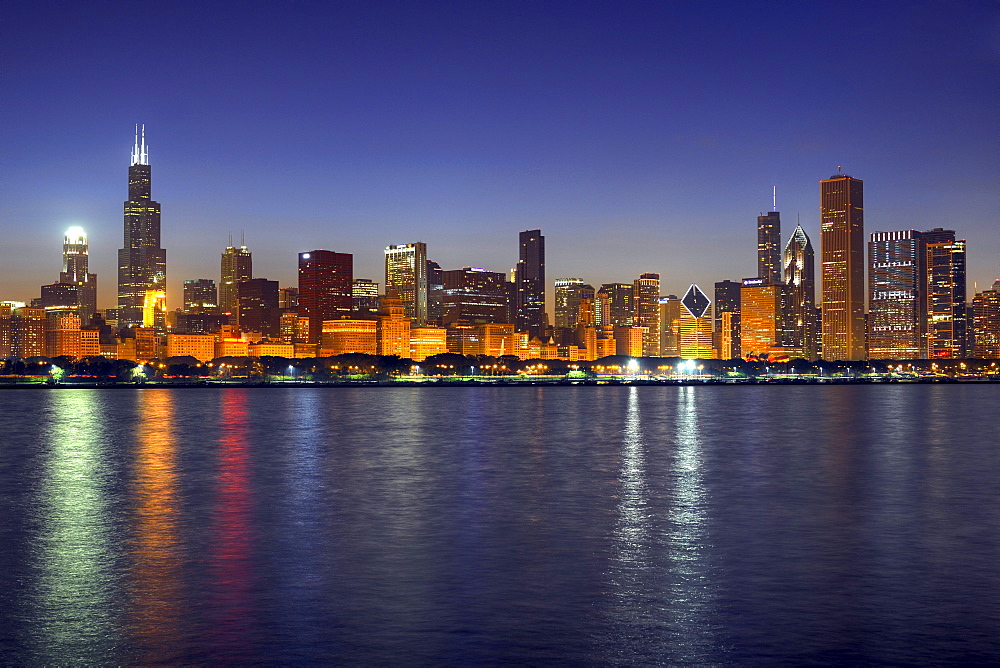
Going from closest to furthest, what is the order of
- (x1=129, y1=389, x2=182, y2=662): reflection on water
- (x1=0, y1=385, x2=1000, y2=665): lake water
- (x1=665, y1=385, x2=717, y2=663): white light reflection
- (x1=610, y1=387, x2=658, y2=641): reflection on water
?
(x1=665, y1=385, x2=717, y2=663): white light reflection
(x1=0, y1=385, x2=1000, y2=665): lake water
(x1=129, y1=389, x2=182, y2=662): reflection on water
(x1=610, y1=387, x2=658, y2=641): reflection on water

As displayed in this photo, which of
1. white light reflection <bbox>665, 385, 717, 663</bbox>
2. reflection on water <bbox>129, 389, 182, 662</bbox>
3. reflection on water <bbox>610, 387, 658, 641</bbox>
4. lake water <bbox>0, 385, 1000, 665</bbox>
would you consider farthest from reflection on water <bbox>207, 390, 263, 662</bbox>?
white light reflection <bbox>665, 385, 717, 663</bbox>

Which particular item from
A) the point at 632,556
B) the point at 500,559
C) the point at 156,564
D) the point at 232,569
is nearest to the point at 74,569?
the point at 156,564

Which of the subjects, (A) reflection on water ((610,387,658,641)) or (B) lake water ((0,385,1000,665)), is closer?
(B) lake water ((0,385,1000,665))

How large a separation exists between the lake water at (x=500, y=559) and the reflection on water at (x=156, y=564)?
0.11 metres

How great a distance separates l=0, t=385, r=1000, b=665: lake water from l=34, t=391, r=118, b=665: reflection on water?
0.10 metres

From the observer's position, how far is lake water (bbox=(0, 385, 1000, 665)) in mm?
17328

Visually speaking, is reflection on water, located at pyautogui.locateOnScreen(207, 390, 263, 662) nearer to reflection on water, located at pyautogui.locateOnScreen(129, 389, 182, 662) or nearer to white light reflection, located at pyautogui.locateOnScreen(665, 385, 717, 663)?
reflection on water, located at pyautogui.locateOnScreen(129, 389, 182, 662)

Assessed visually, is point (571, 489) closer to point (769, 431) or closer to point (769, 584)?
point (769, 584)

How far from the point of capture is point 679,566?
79.9ft

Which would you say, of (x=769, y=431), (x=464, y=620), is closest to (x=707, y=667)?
(x=464, y=620)

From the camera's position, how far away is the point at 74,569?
24.2m

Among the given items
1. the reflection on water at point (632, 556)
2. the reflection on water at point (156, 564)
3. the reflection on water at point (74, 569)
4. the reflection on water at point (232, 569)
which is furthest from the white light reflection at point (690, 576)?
the reflection on water at point (74, 569)

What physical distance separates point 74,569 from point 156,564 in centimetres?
197

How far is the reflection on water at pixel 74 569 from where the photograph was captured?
56.5ft
